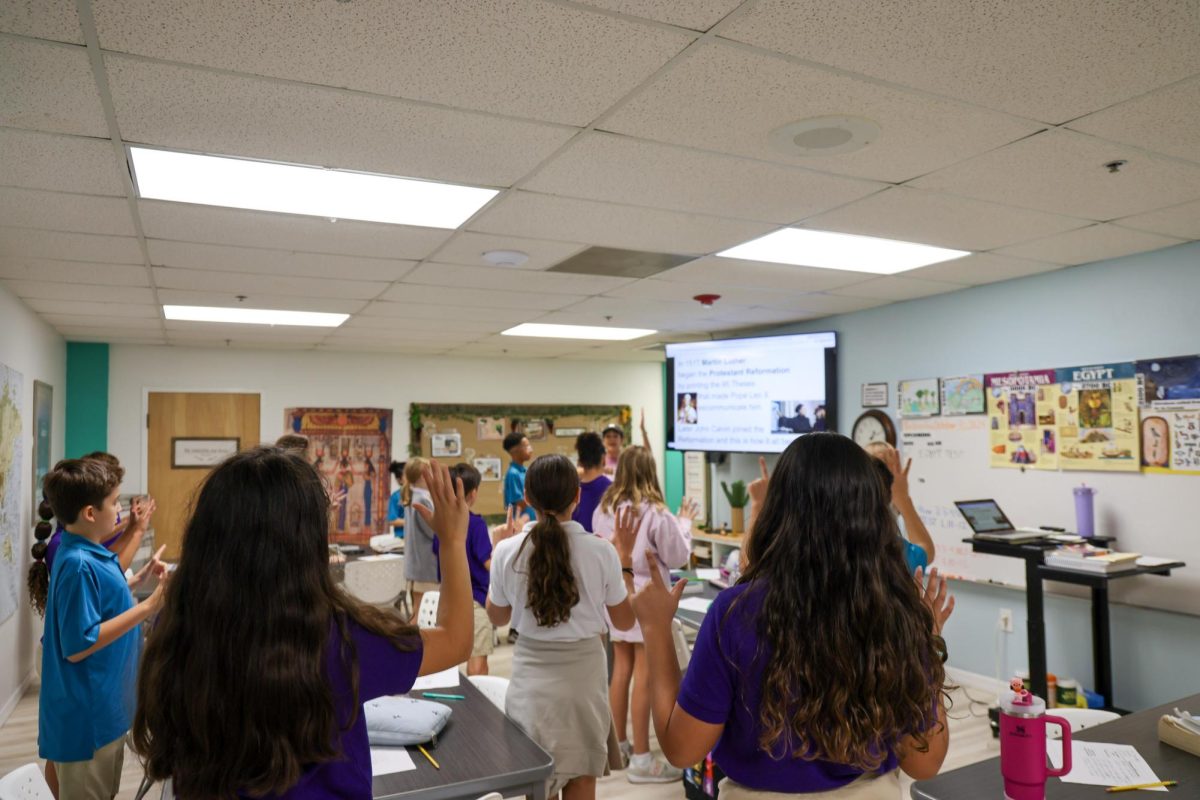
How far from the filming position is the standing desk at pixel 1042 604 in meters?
3.54

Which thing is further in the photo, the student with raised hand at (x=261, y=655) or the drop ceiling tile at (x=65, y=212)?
the drop ceiling tile at (x=65, y=212)

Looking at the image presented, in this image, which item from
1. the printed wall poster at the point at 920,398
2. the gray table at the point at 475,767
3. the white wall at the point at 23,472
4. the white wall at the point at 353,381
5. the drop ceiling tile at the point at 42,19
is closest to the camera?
the drop ceiling tile at the point at 42,19

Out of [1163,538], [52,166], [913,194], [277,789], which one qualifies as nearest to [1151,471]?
[1163,538]

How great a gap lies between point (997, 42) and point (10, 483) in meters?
4.99

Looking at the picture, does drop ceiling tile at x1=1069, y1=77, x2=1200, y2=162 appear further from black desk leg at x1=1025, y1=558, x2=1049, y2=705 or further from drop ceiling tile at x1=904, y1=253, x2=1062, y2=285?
black desk leg at x1=1025, y1=558, x2=1049, y2=705

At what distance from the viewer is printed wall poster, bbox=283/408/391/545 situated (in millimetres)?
7543

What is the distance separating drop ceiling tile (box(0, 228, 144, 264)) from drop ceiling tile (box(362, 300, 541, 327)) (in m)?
1.52

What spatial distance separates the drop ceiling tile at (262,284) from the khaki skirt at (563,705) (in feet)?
8.01

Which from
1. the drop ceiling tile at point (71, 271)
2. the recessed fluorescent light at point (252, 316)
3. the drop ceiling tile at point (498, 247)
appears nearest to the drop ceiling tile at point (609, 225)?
the drop ceiling tile at point (498, 247)

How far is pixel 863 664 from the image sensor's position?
1.30 m

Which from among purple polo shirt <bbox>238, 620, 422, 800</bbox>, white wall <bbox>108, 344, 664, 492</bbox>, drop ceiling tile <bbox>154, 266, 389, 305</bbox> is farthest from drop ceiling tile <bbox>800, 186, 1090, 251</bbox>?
white wall <bbox>108, 344, 664, 492</bbox>

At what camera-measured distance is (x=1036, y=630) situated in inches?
147

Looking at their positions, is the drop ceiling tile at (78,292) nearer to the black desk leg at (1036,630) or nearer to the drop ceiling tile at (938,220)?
the drop ceiling tile at (938,220)

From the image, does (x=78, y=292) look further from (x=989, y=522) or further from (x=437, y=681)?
(x=989, y=522)
